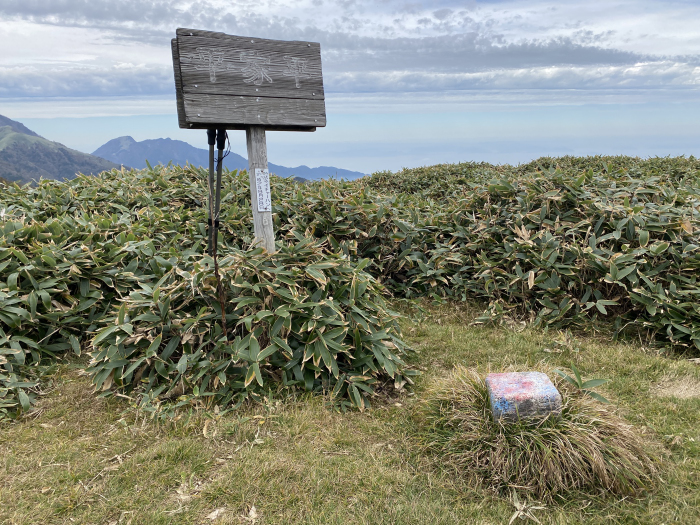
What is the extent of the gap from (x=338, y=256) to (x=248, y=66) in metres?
1.55

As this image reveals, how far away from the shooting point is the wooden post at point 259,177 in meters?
3.66

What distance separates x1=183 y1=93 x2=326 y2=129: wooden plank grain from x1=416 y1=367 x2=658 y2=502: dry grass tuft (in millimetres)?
2351

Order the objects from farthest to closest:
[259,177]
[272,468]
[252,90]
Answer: [259,177] < [252,90] < [272,468]

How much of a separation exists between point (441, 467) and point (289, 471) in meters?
0.85

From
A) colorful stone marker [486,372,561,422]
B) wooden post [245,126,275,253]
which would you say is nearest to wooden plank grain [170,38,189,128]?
wooden post [245,126,275,253]

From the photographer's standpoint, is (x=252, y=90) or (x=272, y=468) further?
(x=252, y=90)

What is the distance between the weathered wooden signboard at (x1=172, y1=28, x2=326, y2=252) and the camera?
3363 mm

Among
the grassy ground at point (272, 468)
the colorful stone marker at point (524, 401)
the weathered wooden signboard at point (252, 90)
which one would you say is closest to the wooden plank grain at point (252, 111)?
the weathered wooden signboard at point (252, 90)

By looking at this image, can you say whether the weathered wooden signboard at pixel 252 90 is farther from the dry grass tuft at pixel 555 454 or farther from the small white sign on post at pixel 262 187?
the dry grass tuft at pixel 555 454

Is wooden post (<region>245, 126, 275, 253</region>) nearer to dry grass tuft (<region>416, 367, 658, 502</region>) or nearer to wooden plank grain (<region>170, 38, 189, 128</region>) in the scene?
wooden plank grain (<region>170, 38, 189, 128</region>)

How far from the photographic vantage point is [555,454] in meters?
2.64

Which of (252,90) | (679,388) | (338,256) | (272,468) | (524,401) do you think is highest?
(252,90)

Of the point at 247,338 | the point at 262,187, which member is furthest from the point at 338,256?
the point at 247,338

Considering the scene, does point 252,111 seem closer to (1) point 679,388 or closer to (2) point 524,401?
(2) point 524,401
